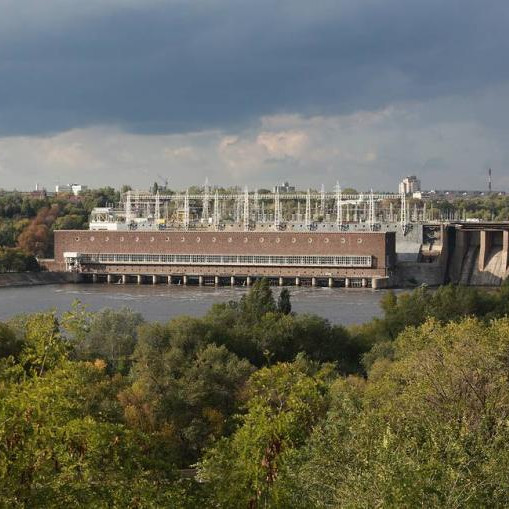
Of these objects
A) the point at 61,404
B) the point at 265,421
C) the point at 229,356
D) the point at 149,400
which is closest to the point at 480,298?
the point at 229,356

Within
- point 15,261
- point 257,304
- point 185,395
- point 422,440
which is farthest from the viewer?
point 15,261

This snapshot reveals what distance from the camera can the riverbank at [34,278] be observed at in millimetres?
57375

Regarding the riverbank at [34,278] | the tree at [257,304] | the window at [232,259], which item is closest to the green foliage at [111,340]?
the tree at [257,304]

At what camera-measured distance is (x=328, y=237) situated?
60312mm

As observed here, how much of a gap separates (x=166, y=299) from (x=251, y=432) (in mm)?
38641

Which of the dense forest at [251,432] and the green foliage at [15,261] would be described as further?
the green foliage at [15,261]

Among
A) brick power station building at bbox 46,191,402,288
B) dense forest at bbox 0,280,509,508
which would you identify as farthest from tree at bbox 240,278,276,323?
brick power station building at bbox 46,191,402,288

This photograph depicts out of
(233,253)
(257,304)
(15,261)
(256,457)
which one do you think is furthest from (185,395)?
(15,261)

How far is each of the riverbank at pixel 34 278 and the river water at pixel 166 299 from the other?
3.69ft

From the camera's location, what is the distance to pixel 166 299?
161 ft

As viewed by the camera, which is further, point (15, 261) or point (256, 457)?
point (15, 261)

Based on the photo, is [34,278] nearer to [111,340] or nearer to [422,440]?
[111,340]

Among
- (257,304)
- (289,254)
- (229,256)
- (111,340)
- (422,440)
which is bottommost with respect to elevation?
(111,340)

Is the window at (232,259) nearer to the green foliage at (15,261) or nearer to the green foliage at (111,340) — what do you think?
the green foliage at (15,261)
